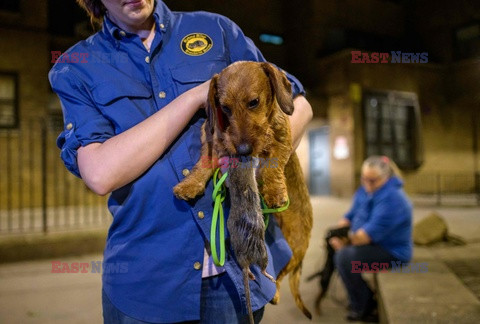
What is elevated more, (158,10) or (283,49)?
(283,49)

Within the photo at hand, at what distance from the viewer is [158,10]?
1336 millimetres

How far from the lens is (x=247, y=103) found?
3.57 feet

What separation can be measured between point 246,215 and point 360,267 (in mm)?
4054

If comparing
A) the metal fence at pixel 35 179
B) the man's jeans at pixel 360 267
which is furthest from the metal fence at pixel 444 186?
the metal fence at pixel 35 179

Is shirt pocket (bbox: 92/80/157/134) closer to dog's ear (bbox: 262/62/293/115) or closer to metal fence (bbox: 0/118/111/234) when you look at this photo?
dog's ear (bbox: 262/62/293/115)

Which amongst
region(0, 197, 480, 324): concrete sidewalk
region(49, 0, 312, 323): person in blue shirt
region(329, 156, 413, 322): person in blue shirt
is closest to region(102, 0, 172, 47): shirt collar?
region(49, 0, 312, 323): person in blue shirt

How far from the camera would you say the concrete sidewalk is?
4.37 metres

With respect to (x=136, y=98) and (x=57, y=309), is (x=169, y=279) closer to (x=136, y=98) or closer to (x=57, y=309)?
(x=136, y=98)

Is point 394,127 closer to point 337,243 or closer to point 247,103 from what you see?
point 337,243

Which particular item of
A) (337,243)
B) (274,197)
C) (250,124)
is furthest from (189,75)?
(337,243)

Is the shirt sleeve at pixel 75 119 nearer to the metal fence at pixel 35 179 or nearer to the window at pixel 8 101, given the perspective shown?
the metal fence at pixel 35 179

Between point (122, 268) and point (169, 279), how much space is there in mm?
159

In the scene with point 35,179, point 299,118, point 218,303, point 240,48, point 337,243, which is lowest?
point 337,243

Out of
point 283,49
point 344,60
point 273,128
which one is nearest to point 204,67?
point 273,128
